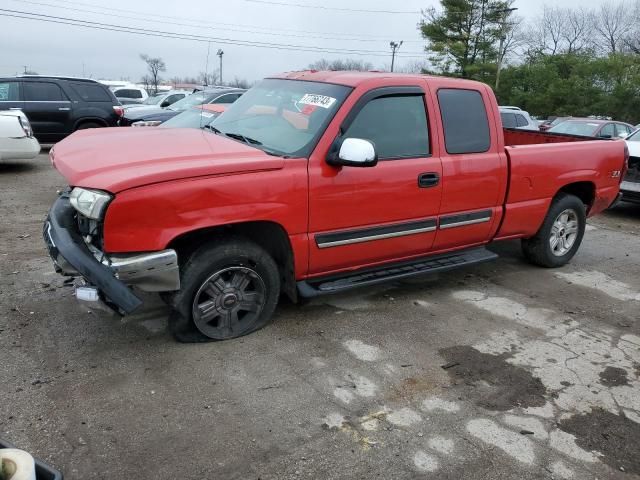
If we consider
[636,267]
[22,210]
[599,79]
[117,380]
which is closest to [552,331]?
[636,267]

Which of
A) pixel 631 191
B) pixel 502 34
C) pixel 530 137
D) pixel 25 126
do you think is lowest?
pixel 631 191


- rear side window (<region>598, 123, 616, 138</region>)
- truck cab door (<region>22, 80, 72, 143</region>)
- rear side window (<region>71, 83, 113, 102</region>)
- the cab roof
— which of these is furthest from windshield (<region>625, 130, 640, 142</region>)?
truck cab door (<region>22, 80, 72, 143</region>)

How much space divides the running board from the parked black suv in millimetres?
9796

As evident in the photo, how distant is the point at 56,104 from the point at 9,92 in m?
0.94

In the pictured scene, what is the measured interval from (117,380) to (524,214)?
390cm

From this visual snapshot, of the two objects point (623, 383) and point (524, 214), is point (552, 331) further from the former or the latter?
point (524, 214)

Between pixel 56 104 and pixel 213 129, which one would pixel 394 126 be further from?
pixel 56 104

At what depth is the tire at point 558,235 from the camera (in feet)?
18.8

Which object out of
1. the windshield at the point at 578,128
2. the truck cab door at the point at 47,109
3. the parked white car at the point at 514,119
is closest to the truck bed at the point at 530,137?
the parked white car at the point at 514,119

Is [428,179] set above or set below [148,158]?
below

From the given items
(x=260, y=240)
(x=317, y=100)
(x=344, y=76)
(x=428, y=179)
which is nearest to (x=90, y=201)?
(x=260, y=240)

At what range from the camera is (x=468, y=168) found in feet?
15.3

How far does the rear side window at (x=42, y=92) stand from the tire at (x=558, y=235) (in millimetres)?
10503

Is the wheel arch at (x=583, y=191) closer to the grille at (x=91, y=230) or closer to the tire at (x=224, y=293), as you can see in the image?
the tire at (x=224, y=293)
